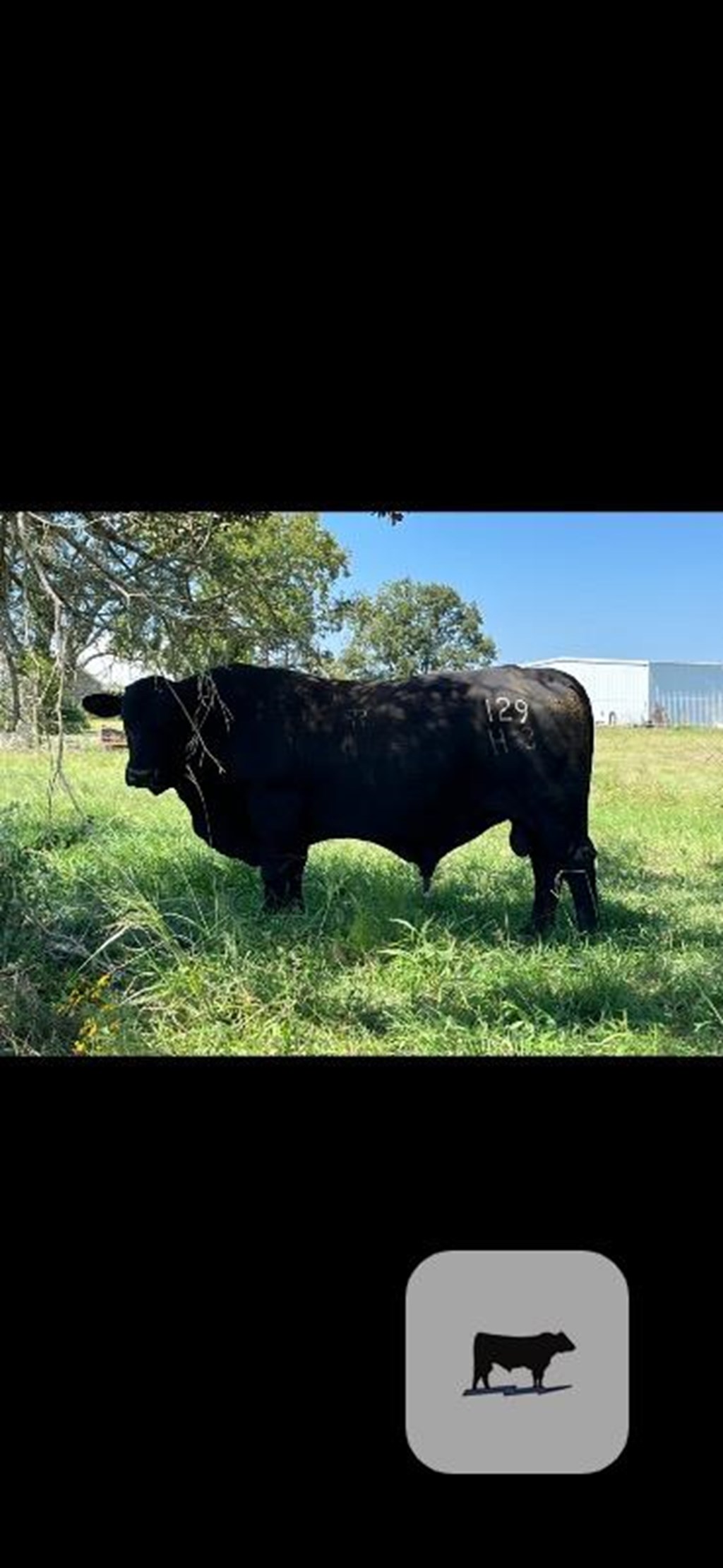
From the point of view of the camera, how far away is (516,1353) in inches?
51.2

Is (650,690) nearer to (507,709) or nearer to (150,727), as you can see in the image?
(507,709)

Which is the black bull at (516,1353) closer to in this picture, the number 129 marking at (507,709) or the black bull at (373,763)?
the black bull at (373,763)

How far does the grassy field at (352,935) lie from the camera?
2197 mm

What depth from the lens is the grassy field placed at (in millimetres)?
2197

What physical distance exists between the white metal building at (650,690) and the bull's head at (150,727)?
2.64 ft

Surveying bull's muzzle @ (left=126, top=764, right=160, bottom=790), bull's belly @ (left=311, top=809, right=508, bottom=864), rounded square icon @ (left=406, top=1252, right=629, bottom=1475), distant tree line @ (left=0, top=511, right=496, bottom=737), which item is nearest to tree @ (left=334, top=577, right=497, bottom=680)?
distant tree line @ (left=0, top=511, right=496, bottom=737)

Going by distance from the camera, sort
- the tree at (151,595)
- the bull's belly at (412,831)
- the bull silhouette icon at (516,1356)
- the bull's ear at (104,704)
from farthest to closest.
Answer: the bull's belly at (412,831) → the bull's ear at (104,704) → the tree at (151,595) → the bull silhouette icon at (516,1356)

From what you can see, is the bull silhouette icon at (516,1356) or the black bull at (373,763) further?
the black bull at (373,763)

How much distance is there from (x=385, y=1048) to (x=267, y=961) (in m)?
0.33

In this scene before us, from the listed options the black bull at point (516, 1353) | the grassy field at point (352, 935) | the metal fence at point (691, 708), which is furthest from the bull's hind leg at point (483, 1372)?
the metal fence at point (691, 708)

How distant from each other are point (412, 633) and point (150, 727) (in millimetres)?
622

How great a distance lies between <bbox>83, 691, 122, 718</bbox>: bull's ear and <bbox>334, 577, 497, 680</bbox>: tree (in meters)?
0.50

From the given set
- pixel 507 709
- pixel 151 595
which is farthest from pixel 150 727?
pixel 507 709
